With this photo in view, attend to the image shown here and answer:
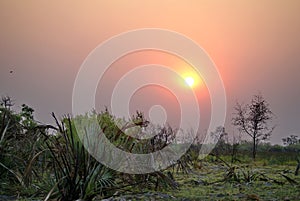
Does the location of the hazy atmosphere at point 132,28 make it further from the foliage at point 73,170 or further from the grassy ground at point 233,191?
the foliage at point 73,170

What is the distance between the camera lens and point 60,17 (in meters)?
12.7

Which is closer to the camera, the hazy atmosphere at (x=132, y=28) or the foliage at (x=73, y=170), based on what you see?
the foliage at (x=73, y=170)

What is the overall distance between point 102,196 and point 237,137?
603 inches

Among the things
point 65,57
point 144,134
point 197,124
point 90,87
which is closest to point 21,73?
point 65,57

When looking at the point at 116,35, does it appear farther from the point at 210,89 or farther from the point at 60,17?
the point at 210,89

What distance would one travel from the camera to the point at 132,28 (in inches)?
503

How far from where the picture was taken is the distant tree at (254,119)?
21.1m

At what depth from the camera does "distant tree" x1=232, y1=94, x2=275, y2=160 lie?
21.1m

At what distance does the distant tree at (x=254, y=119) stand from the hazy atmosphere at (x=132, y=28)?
5229mm

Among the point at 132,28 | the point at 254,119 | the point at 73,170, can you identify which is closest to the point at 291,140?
the point at 254,119

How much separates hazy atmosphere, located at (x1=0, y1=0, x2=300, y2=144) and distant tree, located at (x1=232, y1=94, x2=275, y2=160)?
5229mm

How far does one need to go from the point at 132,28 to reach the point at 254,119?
11393mm

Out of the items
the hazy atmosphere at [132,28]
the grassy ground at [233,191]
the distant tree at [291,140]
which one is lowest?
the grassy ground at [233,191]

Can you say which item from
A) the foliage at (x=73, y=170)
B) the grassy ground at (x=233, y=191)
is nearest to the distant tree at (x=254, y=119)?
the grassy ground at (x=233, y=191)
